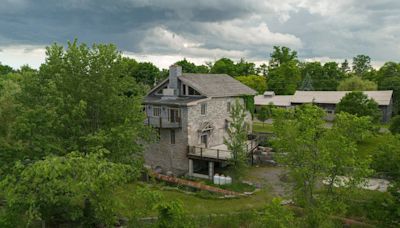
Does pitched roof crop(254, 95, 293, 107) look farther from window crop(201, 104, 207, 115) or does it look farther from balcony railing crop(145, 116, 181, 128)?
balcony railing crop(145, 116, 181, 128)

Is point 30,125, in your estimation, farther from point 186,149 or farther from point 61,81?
point 186,149

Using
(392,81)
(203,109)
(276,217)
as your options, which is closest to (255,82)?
(392,81)

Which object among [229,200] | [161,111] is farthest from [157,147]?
[229,200]

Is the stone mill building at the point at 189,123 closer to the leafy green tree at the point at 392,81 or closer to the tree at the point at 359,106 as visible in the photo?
the tree at the point at 359,106

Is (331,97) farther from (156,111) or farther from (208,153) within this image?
(156,111)

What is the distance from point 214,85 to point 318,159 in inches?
760

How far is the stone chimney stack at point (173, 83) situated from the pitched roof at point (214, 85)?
51 centimetres

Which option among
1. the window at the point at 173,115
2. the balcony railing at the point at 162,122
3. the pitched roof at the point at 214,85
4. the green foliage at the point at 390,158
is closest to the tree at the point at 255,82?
the pitched roof at the point at 214,85

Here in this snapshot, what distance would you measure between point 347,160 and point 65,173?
1235 centimetres

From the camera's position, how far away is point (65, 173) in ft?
44.2

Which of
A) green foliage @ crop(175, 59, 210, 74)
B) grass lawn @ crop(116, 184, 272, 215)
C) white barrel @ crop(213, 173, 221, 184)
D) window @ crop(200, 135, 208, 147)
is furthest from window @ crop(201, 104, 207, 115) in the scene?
green foliage @ crop(175, 59, 210, 74)

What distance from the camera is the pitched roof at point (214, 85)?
3077cm

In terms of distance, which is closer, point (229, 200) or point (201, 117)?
point (229, 200)

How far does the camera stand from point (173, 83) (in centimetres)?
3161
